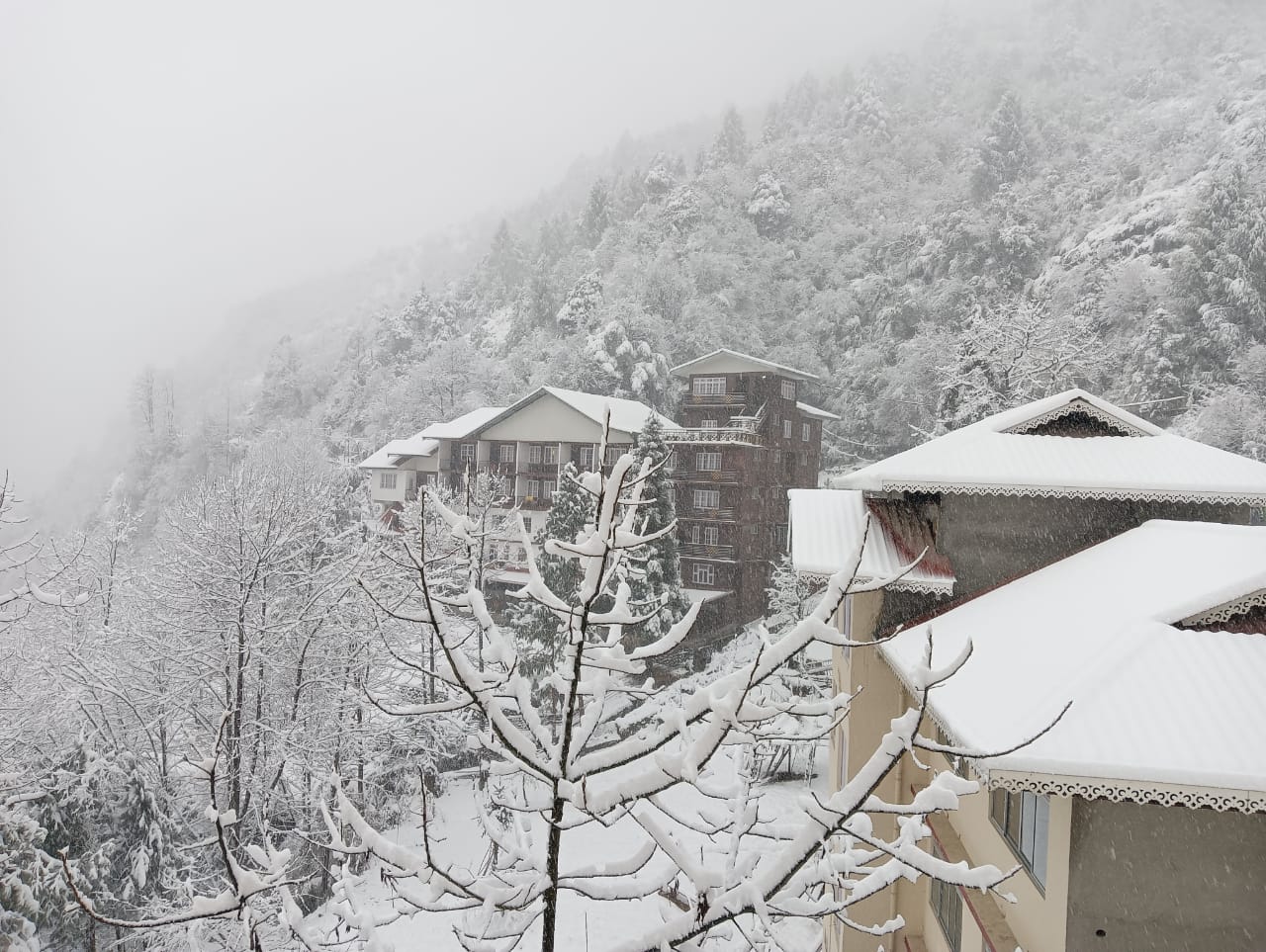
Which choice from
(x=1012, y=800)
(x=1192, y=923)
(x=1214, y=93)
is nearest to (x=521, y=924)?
(x=1192, y=923)

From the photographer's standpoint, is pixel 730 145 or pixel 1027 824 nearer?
pixel 1027 824

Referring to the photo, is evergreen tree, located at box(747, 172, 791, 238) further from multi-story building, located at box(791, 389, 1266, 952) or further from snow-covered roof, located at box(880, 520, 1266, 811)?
snow-covered roof, located at box(880, 520, 1266, 811)

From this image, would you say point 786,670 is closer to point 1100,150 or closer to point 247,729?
point 247,729

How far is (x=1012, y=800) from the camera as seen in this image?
6.66 meters

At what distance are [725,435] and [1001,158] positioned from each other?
35.1m

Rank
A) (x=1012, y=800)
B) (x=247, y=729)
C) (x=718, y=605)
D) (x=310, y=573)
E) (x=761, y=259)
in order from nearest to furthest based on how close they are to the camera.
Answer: (x=1012, y=800)
(x=247, y=729)
(x=310, y=573)
(x=718, y=605)
(x=761, y=259)

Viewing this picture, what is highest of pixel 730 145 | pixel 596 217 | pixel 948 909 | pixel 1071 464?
pixel 730 145

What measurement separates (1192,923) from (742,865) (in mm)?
4026

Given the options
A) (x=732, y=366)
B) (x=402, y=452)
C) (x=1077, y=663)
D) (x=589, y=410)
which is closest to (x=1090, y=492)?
(x=1077, y=663)

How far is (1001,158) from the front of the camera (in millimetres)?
50719

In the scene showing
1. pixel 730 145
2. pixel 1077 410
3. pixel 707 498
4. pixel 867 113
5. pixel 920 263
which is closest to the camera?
pixel 1077 410

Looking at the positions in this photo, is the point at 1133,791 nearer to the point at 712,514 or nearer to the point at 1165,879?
the point at 1165,879

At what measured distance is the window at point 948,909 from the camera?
25.7 ft

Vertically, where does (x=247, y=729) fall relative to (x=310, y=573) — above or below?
below
